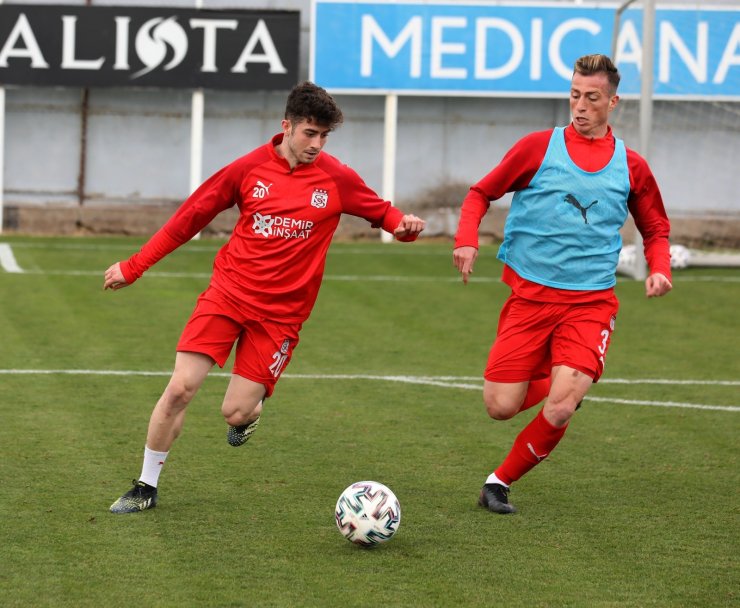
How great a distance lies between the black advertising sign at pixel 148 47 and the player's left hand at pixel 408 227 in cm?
1411

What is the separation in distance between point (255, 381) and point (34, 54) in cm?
1449

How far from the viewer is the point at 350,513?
5402mm

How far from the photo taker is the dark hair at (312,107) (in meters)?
5.79

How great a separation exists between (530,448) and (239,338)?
4.72ft

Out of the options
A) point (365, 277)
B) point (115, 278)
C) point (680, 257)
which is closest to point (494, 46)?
point (680, 257)

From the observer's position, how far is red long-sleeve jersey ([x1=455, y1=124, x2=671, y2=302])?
611cm

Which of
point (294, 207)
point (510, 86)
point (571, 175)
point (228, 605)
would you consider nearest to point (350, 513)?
point (228, 605)

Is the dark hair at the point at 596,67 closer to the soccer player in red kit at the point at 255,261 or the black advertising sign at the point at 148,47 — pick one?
the soccer player in red kit at the point at 255,261

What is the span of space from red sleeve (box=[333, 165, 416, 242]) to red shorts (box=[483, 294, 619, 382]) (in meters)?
0.65

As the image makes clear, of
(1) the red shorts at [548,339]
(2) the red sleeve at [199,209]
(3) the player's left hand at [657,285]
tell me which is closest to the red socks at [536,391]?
(1) the red shorts at [548,339]

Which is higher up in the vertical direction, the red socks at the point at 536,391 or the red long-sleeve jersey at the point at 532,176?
the red long-sleeve jersey at the point at 532,176

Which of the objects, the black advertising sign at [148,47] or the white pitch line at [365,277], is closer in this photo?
the white pitch line at [365,277]

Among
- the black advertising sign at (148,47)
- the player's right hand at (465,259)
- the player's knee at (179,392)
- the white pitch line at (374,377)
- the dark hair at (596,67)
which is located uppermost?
the black advertising sign at (148,47)

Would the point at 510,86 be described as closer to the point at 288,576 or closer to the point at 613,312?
the point at 613,312
